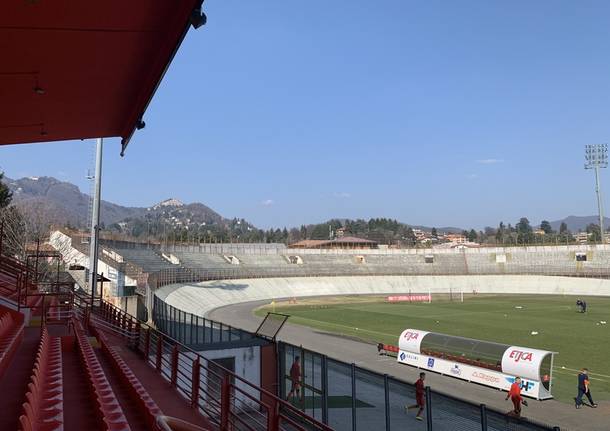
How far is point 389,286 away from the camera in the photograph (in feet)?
265

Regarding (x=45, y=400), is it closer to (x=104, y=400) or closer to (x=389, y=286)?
(x=104, y=400)

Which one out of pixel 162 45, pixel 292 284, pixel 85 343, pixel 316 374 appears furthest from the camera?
pixel 292 284

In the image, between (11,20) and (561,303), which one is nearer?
(11,20)

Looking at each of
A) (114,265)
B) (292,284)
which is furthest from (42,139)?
(292,284)

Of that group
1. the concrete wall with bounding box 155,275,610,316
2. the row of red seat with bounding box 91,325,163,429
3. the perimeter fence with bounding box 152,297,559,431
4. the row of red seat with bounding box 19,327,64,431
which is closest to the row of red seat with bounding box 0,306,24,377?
the row of red seat with bounding box 19,327,64,431

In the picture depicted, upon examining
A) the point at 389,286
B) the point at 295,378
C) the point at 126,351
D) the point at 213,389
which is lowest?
the point at 389,286

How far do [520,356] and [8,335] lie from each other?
679 inches

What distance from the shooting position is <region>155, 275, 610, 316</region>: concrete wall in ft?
214

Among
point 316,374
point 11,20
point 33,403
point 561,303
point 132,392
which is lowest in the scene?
point 561,303

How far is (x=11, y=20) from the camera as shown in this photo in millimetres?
4699

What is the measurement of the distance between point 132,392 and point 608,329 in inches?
1510

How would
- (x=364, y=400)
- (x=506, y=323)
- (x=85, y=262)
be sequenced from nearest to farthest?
(x=364, y=400)
(x=506, y=323)
(x=85, y=262)

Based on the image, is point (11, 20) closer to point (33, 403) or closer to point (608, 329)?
point (33, 403)

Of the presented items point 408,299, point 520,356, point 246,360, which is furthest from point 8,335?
point 408,299
